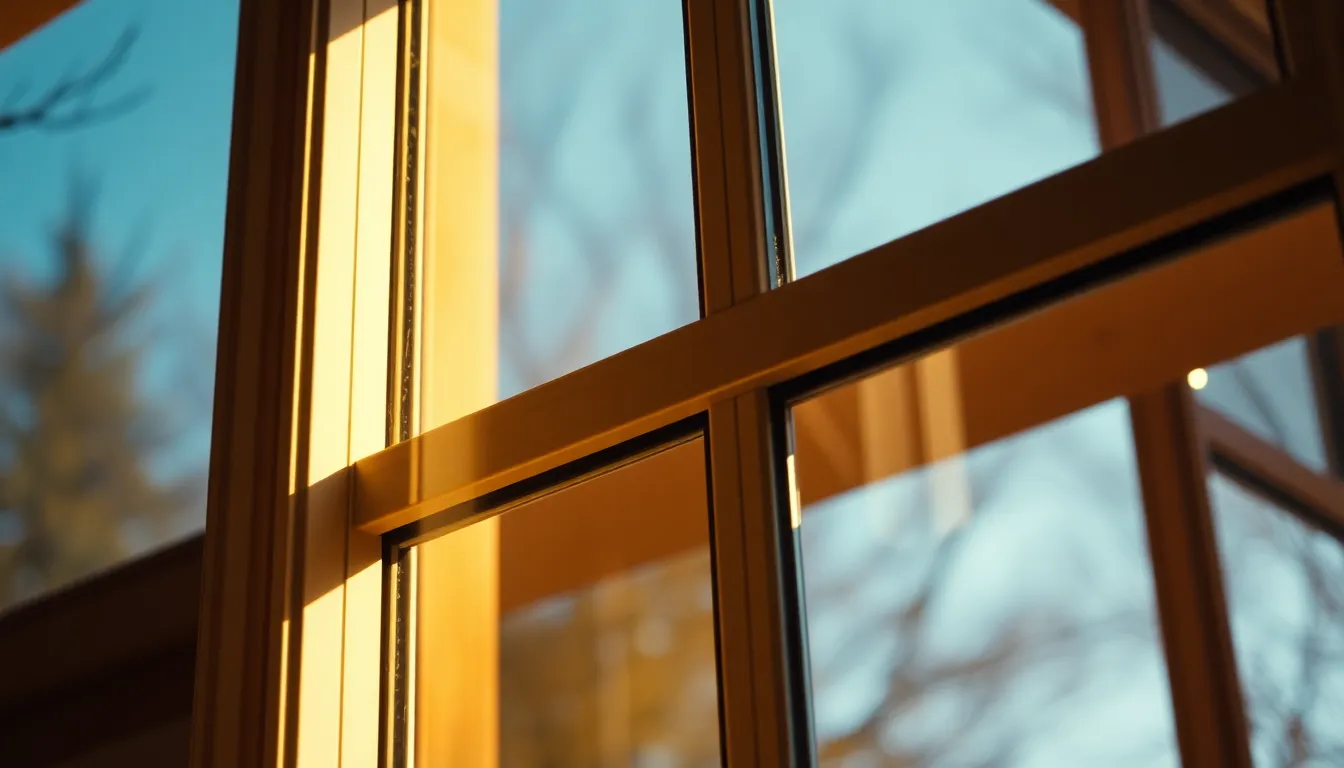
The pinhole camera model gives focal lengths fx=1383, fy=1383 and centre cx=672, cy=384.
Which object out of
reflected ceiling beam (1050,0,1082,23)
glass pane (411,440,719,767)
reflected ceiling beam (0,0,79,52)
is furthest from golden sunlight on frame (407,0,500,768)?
reflected ceiling beam (0,0,79,52)

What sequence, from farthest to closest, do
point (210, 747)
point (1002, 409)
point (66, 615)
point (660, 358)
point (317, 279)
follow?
→ point (66, 615)
point (317, 279)
point (210, 747)
point (660, 358)
point (1002, 409)

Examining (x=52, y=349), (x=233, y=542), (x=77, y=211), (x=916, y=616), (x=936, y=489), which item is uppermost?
(x=77, y=211)

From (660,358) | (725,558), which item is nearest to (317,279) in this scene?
(660,358)

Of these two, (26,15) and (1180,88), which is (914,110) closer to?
(1180,88)

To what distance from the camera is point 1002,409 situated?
45.1 inches

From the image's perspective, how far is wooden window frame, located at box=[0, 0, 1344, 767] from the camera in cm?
104

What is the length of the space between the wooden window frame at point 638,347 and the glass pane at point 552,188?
6 cm

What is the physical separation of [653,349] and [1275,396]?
56 cm

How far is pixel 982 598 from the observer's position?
112cm

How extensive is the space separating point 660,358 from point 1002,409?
0.34 meters

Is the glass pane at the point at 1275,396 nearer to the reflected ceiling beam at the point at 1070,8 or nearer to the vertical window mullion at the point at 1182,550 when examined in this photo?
the vertical window mullion at the point at 1182,550

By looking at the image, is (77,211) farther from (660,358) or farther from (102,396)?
(660,358)

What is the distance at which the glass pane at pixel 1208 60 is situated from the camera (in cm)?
107

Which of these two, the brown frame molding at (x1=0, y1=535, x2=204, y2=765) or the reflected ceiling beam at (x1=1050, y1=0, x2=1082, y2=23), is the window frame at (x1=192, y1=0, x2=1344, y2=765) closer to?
the reflected ceiling beam at (x1=1050, y1=0, x2=1082, y2=23)
